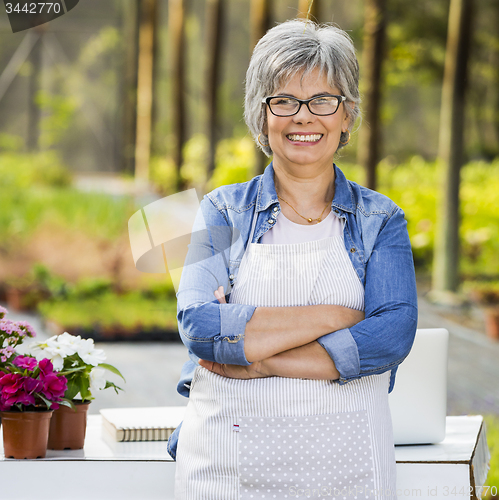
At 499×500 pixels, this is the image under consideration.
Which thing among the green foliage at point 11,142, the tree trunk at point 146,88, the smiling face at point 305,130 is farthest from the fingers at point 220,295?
the green foliage at point 11,142

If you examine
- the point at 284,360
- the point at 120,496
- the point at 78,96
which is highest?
the point at 78,96

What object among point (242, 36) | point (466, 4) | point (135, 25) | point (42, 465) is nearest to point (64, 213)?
point (466, 4)

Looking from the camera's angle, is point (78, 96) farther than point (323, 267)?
Yes

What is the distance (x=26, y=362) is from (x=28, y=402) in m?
0.11

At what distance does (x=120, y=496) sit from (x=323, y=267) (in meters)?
Answer: 0.89

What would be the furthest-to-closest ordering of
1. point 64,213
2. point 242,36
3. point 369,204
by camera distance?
point 242,36
point 64,213
point 369,204

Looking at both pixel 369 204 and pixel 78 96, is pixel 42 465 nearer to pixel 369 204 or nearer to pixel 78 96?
pixel 369 204

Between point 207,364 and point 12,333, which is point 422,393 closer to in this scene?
point 207,364

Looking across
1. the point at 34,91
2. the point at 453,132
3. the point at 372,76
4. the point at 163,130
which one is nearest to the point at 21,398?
the point at 372,76

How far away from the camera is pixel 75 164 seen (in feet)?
52.7

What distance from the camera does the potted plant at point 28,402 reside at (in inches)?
72.1

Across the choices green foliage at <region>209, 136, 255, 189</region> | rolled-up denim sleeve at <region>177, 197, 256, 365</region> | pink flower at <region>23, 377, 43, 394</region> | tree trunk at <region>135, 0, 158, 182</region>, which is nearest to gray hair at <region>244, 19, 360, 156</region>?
rolled-up denim sleeve at <region>177, 197, 256, 365</region>

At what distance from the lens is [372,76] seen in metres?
7.09

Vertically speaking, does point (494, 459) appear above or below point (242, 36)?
below
